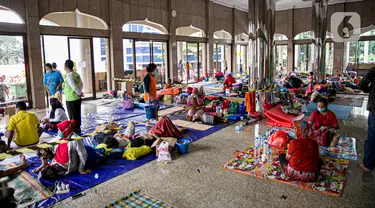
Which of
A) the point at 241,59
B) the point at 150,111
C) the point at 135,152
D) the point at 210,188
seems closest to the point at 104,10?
the point at 150,111

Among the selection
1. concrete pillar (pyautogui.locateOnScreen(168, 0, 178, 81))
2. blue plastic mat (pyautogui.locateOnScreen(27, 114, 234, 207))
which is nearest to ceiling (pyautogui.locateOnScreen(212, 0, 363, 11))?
concrete pillar (pyautogui.locateOnScreen(168, 0, 178, 81))

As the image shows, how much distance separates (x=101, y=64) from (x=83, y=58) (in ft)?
3.79

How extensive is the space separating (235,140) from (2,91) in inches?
317

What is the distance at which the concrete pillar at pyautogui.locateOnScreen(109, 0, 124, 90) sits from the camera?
1284 cm

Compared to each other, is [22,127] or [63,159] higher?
[22,127]

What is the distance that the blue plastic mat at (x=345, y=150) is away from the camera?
202 inches

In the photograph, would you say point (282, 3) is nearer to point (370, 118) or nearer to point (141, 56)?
point (141, 56)

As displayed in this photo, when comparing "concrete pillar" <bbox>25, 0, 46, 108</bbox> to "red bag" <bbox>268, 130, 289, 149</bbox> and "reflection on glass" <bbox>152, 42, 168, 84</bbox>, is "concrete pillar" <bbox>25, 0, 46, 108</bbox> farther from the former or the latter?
"red bag" <bbox>268, 130, 289, 149</bbox>

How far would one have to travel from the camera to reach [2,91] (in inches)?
390

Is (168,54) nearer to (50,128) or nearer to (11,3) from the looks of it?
(11,3)

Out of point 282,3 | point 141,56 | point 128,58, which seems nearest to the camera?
point 128,58

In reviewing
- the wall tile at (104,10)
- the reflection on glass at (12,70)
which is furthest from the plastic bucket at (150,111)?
the wall tile at (104,10)

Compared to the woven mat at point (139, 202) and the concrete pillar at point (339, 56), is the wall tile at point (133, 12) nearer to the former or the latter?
the woven mat at point (139, 202)

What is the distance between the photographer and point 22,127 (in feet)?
18.7
